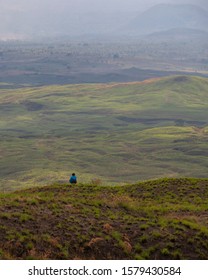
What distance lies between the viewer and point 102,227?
121 ft

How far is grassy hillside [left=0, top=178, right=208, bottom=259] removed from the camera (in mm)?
32469

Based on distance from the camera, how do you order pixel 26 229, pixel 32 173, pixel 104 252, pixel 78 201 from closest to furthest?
pixel 104 252, pixel 26 229, pixel 78 201, pixel 32 173

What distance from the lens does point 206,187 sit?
54562 millimetres

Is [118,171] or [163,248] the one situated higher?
[163,248]

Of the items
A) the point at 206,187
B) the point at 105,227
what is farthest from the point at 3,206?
the point at 206,187

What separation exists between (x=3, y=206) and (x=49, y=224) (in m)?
5.60

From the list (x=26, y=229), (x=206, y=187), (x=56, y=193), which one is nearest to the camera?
(x=26, y=229)

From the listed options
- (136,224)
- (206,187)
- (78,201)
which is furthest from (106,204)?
(206,187)

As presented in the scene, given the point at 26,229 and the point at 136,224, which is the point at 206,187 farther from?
the point at 26,229

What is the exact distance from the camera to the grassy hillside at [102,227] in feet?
107

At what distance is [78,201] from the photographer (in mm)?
44344

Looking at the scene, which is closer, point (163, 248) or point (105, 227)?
point (163, 248)
